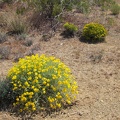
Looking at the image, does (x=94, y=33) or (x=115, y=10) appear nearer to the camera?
(x=94, y=33)

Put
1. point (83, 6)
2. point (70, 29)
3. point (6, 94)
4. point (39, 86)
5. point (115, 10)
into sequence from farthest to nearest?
point (115, 10) → point (83, 6) → point (70, 29) → point (6, 94) → point (39, 86)

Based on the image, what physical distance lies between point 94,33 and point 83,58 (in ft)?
3.58

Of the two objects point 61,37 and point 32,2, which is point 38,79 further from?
point 32,2

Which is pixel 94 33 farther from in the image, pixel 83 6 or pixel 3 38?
pixel 3 38

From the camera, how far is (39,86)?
4.36 metres

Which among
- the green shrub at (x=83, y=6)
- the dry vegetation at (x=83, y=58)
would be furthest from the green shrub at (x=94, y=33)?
the green shrub at (x=83, y=6)

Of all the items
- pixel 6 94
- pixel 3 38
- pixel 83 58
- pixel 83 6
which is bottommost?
pixel 83 58

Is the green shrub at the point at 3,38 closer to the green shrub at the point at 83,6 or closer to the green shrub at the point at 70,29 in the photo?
the green shrub at the point at 70,29

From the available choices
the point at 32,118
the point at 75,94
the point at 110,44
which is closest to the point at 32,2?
the point at 110,44

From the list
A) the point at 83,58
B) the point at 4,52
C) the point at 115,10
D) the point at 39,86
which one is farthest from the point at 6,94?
the point at 115,10

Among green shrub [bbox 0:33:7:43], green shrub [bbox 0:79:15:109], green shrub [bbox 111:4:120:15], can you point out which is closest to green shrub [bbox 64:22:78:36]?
green shrub [bbox 0:33:7:43]

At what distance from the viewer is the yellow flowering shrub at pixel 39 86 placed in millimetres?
4348

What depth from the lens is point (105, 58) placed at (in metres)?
6.36

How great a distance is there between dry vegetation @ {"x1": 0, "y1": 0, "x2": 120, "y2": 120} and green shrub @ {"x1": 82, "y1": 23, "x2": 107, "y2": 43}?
195 mm
